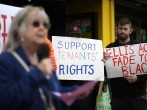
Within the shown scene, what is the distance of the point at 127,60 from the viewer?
18.5ft

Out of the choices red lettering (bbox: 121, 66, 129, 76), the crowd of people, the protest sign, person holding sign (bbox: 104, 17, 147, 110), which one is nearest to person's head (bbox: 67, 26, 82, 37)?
person holding sign (bbox: 104, 17, 147, 110)

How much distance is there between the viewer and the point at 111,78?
5531 mm

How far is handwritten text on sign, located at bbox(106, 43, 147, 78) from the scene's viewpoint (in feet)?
18.2

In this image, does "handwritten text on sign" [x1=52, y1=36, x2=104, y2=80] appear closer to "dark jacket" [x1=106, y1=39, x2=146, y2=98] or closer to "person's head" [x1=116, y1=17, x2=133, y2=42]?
"dark jacket" [x1=106, y1=39, x2=146, y2=98]

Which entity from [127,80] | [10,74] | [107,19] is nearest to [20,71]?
[10,74]

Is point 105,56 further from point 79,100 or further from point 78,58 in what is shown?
point 79,100

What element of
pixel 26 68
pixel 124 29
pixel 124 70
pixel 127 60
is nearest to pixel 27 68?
pixel 26 68

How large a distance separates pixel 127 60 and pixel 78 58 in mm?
702

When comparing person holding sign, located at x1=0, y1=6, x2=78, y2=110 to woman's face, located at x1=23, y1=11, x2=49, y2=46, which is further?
woman's face, located at x1=23, y1=11, x2=49, y2=46

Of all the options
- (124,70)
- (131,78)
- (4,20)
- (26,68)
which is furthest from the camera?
(124,70)

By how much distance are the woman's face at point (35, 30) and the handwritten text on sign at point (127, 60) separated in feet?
10.8

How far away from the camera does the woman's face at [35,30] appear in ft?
7.45

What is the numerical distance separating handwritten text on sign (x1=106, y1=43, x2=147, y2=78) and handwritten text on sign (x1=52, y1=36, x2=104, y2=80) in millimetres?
205

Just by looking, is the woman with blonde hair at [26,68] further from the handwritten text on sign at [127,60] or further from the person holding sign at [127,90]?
the handwritten text on sign at [127,60]
